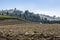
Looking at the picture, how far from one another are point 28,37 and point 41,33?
110cm

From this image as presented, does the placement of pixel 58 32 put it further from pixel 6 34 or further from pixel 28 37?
pixel 6 34

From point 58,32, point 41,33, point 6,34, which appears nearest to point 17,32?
point 6,34

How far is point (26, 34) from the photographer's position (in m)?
15.5

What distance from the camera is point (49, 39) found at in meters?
14.4

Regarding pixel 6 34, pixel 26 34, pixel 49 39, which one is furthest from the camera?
pixel 6 34

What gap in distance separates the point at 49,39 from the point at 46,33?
993 millimetres

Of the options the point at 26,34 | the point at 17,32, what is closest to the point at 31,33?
the point at 26,34

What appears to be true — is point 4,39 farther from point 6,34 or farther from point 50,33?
point 50,33

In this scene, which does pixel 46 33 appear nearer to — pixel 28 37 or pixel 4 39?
pixel 28 37

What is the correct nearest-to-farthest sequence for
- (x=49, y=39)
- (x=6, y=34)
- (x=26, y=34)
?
(x=49, y=39) < (x=26, y=34) < (x=6, y=34)

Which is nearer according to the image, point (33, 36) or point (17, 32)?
point (33, 36)

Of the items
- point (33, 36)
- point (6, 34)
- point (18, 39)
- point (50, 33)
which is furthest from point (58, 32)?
point (6, 34)

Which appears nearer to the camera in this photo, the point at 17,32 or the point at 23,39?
the point at 23,39

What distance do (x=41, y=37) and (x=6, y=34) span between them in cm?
345
